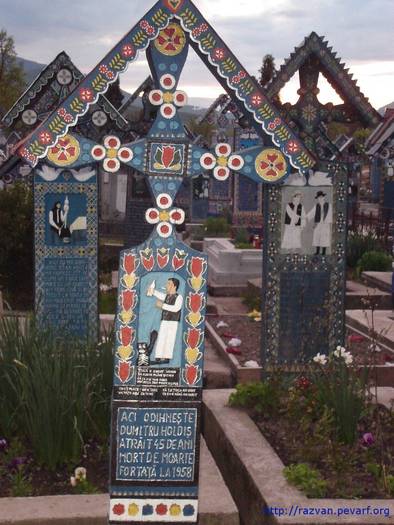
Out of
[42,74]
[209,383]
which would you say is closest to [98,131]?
[42,74]

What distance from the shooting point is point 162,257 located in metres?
3.68

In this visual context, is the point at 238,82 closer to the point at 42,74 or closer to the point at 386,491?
the point at 386,491

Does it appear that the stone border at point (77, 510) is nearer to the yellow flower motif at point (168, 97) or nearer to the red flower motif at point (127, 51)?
the yellow flower motif at point (168, 97)

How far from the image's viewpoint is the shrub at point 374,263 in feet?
41.5

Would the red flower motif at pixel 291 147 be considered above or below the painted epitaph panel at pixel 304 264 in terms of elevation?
above

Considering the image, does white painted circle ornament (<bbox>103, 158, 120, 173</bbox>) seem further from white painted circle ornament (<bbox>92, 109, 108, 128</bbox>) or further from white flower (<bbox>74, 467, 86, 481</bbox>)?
white painted circle ornament (<bbox>92, 109, 108, 128</bbox>)

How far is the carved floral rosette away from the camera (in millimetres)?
3646

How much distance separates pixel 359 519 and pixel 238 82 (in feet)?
7.13

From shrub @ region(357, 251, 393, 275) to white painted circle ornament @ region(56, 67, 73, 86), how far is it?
5.41 metres

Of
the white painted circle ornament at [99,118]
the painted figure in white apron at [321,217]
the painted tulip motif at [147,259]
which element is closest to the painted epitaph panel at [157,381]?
the painted tulip motif at [147,259]

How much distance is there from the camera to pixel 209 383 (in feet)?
24.3

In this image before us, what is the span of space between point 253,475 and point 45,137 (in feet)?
6.89

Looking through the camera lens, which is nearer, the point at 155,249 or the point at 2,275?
the point at 155,249

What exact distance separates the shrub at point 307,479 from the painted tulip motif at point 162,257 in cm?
138
